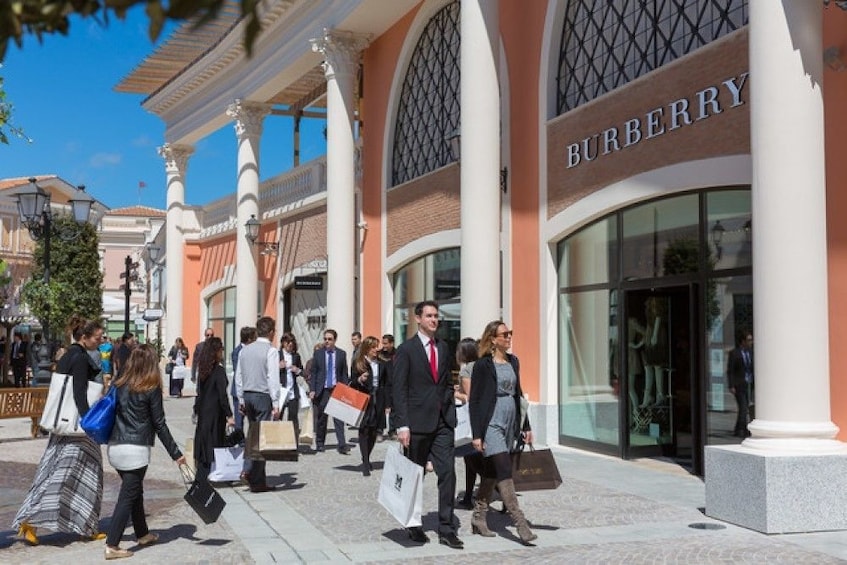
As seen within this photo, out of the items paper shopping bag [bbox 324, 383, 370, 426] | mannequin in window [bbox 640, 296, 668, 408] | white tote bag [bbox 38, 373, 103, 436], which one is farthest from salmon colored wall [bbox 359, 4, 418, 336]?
white tote bag [bbox 38, 373, 103, 436]

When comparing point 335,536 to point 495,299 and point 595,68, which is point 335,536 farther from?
point 595,68

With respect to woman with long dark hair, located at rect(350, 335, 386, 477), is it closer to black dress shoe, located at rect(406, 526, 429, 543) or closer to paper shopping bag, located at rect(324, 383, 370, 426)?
paper shopping bag, located at rect(324, 383, 370, 426)

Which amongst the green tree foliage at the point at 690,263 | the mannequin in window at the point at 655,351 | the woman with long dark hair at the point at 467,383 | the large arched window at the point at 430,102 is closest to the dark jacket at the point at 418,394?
the woman with long dark hair at the point at 467,383

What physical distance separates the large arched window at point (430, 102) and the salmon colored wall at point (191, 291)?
553 inches

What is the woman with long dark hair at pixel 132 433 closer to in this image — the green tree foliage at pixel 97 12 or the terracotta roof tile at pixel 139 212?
the green tree foliage at pixel 97 12

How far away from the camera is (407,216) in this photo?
18.9 m

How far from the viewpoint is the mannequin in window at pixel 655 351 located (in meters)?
12.0

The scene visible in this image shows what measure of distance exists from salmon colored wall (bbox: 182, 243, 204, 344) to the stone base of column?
1032 inches

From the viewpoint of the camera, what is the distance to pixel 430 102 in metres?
18.5

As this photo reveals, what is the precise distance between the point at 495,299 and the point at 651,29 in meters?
4.16

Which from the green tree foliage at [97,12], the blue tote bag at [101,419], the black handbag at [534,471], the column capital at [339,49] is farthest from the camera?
the column capital at [339,49]

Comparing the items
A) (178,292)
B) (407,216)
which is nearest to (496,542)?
(407,216)

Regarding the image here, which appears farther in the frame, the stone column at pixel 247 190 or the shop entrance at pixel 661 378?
the stone column at pixel 247 190

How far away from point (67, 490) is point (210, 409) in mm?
1904
